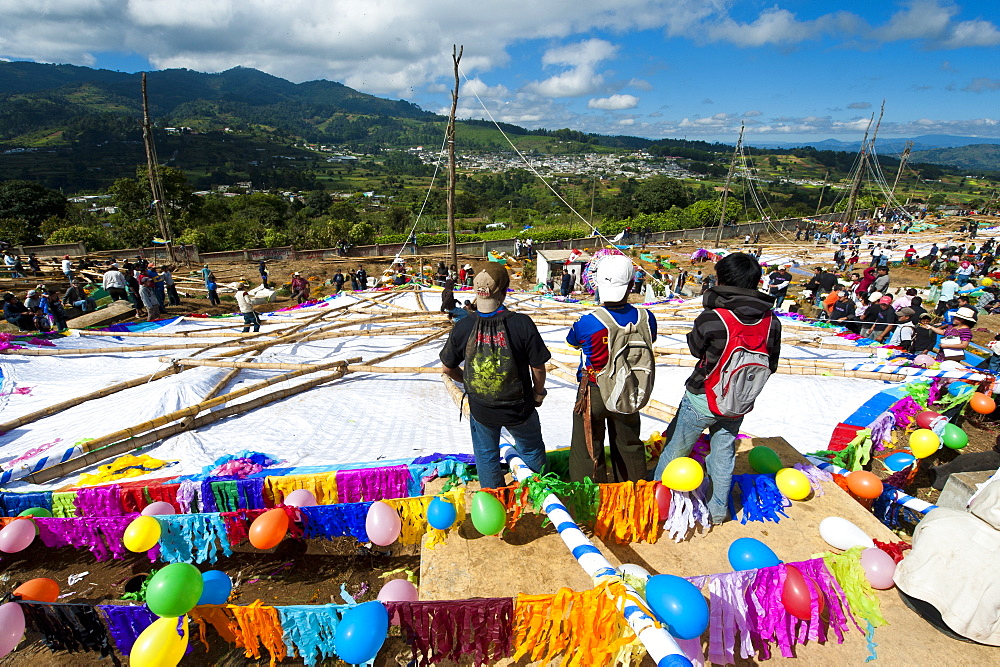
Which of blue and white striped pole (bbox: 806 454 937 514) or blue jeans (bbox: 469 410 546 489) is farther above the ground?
blue jeans (bbox: 469 410 546 489)

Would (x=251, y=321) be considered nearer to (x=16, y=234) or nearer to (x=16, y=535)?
(x=16, y=535)

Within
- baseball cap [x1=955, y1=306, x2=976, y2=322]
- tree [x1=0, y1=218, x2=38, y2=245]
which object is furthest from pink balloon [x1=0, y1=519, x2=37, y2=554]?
tree [x1=0, y1=218, x2=38, y2=245]

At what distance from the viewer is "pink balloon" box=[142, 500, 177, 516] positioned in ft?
10.0

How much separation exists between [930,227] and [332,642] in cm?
5197

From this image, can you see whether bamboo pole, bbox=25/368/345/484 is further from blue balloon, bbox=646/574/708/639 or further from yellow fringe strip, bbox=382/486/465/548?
blue balloon, bbox=646/574/708/639

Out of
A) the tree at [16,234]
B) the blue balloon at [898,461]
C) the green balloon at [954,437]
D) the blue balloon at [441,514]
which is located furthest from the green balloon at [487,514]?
the tree at [16,234]

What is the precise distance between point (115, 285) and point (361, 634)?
49.2ft

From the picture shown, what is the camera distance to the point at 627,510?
110 inches

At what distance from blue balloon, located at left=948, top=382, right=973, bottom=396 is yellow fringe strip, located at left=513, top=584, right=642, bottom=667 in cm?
581

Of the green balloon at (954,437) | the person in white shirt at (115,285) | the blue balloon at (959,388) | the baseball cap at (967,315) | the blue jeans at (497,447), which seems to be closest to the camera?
the blue jeans at (497,447)

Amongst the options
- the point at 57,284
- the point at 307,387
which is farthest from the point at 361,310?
the point at 57,284

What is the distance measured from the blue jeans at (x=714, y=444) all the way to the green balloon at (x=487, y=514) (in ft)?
3.78

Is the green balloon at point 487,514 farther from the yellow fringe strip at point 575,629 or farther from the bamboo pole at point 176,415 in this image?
the bamboo pole at point 176,415

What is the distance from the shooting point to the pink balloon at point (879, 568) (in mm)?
2398
